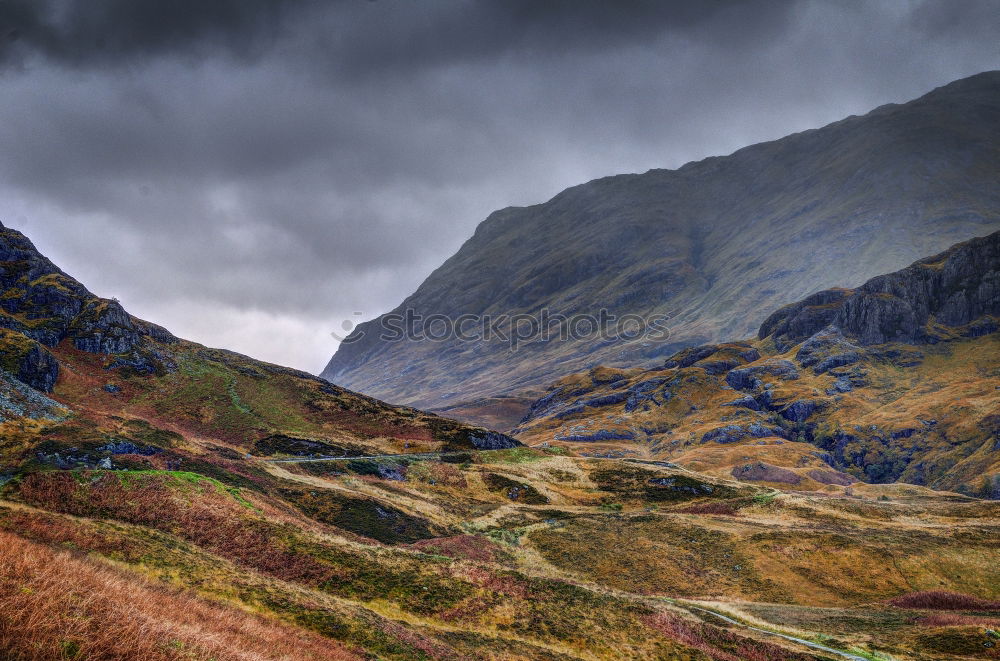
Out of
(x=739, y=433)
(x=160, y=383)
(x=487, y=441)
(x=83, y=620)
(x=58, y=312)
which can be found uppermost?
(x=58, y=312)

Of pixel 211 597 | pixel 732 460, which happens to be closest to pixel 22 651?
pixel 211 597

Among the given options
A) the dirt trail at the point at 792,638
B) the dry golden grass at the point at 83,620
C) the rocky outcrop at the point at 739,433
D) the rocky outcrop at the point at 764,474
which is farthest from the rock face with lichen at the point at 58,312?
the rocky outcrop at the point at 739,433

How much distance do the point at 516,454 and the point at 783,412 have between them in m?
135

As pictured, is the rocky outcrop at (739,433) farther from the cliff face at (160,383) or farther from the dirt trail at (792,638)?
the dirt trail at (792,638)

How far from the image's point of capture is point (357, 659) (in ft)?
47.1

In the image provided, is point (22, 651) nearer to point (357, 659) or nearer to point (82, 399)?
point (357, 659)

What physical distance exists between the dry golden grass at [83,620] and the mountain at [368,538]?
0.04 meters

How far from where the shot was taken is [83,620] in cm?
650

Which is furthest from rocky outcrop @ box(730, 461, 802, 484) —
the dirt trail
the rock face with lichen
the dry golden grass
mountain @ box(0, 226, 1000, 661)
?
the dry golden grass

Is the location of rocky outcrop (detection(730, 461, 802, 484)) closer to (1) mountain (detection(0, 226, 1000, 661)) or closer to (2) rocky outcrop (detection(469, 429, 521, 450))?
(1) mountain (detection(0, 226, 1000, 661))

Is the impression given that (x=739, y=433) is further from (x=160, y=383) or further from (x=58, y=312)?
(x=58, y=312)

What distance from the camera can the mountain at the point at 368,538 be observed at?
14.1 metres

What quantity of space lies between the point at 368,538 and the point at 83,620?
112 feet

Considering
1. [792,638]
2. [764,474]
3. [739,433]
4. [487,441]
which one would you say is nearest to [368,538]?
[792,638]
